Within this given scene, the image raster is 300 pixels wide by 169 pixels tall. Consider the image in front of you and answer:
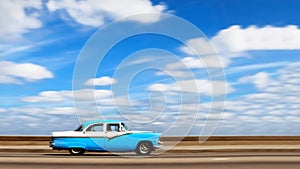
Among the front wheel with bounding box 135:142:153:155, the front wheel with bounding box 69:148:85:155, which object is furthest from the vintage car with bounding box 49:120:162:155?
the front wheel with bounding box 69:148:85:155

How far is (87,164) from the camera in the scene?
57.1 ft

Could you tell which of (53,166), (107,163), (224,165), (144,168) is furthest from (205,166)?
(53,166)

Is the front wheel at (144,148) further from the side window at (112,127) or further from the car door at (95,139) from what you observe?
the car door at (95,139)

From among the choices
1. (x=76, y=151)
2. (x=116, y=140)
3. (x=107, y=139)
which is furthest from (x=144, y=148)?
(x=76, y=151)

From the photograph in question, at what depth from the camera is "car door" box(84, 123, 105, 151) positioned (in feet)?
72.8

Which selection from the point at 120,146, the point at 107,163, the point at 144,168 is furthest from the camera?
the point at 120,146

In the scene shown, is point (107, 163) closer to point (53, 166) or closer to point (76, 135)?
point (53, 166)

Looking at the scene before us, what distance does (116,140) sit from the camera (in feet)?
72.8

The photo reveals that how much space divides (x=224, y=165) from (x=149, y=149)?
628 cm

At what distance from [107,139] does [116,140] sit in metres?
0.46

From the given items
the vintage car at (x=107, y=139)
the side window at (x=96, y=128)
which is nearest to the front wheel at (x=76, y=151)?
the vintage car at (x=107, y=139)

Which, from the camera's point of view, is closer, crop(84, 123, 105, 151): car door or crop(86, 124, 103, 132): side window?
crop(84, 123, 105, 151): car door

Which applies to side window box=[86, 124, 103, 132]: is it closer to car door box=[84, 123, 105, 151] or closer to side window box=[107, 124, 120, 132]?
car door box=[84, 123, 105, 151]

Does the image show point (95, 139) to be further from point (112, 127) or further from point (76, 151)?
point (76, 151)
